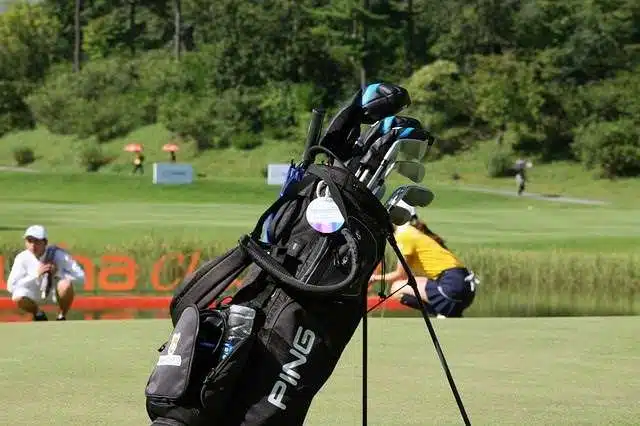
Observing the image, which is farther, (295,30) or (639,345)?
(295,30)

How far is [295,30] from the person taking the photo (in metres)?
71.7

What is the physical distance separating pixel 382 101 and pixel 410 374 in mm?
3173

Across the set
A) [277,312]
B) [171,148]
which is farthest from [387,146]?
[171,148]

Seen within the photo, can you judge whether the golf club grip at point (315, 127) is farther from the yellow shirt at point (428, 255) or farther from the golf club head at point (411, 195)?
the yellow shirt at point (428, 255)

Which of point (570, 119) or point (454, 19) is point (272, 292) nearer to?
point (570, 119)

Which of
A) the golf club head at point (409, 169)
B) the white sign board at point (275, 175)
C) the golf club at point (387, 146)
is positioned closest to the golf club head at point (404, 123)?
the golf club at point (387, 146)

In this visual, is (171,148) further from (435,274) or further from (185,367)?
(185,367)

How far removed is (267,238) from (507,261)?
613 inches

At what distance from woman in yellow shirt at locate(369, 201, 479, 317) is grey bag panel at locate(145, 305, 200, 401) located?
801cm

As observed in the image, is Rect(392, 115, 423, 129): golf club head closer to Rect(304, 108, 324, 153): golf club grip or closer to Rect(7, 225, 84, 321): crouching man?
Rect(304, 108, 324, 153): golf club grip

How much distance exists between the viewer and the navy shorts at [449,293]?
40.3 ft

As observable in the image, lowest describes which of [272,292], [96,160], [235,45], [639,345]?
[96,160]

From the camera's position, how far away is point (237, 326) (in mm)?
4234

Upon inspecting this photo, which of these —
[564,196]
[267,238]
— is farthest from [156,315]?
[564,196]
